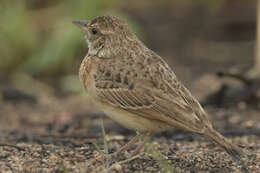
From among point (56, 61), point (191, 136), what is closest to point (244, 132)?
point (191, 136)

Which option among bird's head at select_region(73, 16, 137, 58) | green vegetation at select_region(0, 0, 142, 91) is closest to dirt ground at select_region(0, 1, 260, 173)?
green vegetation at select_region(0, 0, 142, 91)

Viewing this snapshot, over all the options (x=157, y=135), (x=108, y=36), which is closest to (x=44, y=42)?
(x=157, y=135)

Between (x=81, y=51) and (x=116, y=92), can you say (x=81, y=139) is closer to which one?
(x=116, y=92)

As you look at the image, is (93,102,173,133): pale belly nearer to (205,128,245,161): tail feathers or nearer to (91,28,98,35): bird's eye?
(205,128,245,161): tail feathers

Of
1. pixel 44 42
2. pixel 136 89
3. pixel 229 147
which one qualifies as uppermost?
pixel 44 42

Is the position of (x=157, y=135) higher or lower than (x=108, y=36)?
lower

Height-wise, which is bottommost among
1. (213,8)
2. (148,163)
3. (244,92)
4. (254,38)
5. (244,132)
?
(148,163)

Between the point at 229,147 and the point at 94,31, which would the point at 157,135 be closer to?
the point at 94,31
